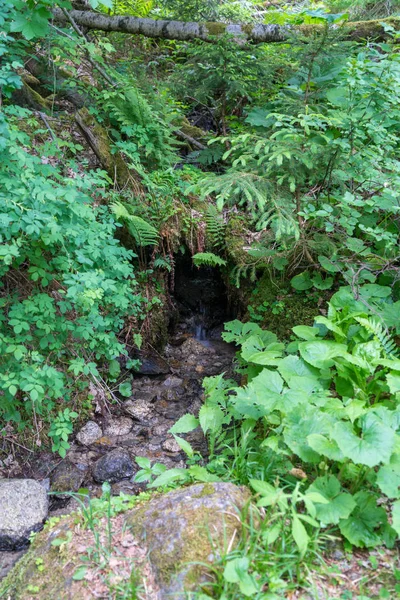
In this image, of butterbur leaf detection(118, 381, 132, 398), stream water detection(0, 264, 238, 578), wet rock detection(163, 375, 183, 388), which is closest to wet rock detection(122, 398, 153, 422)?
stream water detection(0, 264, 238, 578)

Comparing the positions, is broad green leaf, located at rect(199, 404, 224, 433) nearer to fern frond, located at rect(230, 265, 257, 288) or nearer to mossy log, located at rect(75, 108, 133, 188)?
fern frond, located at rect(230, 265, 257, 288)

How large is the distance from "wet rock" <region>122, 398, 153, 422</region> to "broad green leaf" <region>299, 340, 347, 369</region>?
2.22 metres

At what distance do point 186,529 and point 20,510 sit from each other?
6.04 feet

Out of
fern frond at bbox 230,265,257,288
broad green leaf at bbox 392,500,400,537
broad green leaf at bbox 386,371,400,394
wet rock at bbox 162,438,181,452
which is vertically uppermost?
broad green leaf at bbox 386,371,400,394

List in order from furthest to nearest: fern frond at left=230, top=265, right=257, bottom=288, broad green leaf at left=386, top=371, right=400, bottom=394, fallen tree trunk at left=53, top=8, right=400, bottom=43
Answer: fallen tree trunk at left=53, top=8, right=400, bottom=43, fern frond at left=230, top=265, right=257, bottom=288, broad green leaf at left=386, top=371, right=400, bottom=394

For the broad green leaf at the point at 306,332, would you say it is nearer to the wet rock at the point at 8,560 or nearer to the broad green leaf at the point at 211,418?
the broad green leaf at the point at 211,418

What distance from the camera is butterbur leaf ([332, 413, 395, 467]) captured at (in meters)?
1.98

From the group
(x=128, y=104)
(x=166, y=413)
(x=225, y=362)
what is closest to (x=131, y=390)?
(x=166, y=413)

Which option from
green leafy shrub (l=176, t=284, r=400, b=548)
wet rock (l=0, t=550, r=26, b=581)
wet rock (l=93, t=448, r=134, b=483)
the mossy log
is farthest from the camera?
the mossy log

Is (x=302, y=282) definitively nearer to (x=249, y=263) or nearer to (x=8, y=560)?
(x=249, y=263)

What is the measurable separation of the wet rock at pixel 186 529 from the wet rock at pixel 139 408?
2.11m

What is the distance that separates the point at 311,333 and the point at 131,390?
Answer: 2.43 metres

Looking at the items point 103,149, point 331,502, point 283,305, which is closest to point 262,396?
point 331,502

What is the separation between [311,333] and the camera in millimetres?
3385
